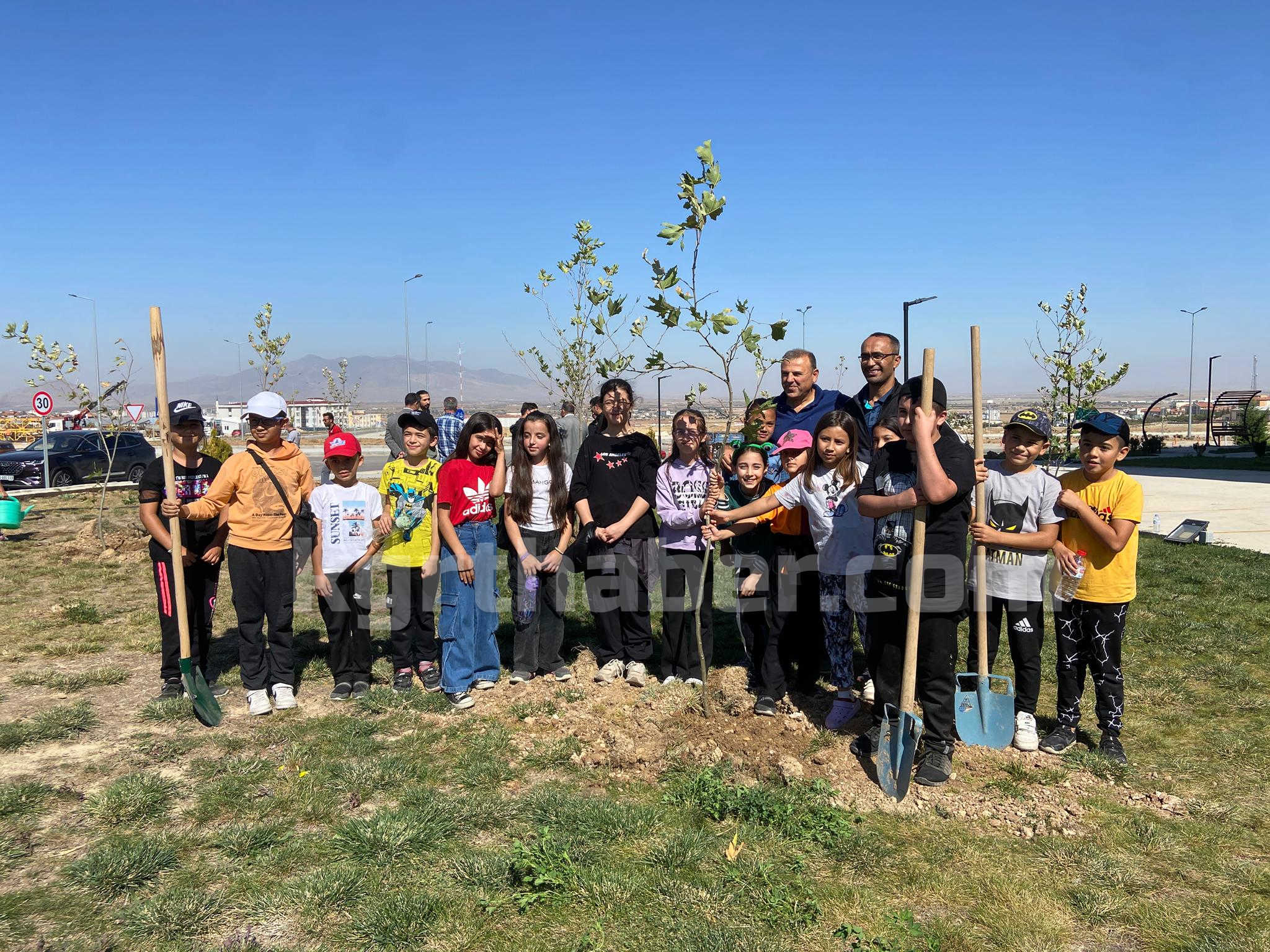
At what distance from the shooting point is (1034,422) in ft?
15.2

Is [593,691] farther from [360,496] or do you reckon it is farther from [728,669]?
[360,496]

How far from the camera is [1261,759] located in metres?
4.57

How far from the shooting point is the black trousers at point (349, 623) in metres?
5.81

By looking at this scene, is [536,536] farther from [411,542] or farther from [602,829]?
[602,829]

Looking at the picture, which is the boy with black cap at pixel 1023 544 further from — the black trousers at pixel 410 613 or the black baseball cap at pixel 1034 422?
the black trousers at pixel 410 613

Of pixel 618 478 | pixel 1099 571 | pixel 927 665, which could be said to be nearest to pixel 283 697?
pixel 618 478

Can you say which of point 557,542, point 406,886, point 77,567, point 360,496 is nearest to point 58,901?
point 406,886

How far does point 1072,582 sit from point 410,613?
4.51 meters

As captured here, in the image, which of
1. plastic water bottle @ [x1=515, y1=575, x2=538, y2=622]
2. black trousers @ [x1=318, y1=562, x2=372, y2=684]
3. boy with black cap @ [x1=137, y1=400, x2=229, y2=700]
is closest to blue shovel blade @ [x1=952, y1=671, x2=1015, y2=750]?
plastic water bottle @ [x1=515, y1=575, x2=538, y2=622]

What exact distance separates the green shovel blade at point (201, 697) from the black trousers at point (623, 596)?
2657 millimetres

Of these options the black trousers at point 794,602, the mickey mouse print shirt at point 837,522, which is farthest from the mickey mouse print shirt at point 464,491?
the mickey mouse print shirt at point 837,522

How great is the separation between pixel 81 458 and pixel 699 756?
22.8 meters

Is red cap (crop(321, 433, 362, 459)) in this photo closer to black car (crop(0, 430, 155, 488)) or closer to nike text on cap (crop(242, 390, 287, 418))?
nike text on cap (crop(242, 390, 287, 418))

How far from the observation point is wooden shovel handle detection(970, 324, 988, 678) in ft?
13.7
